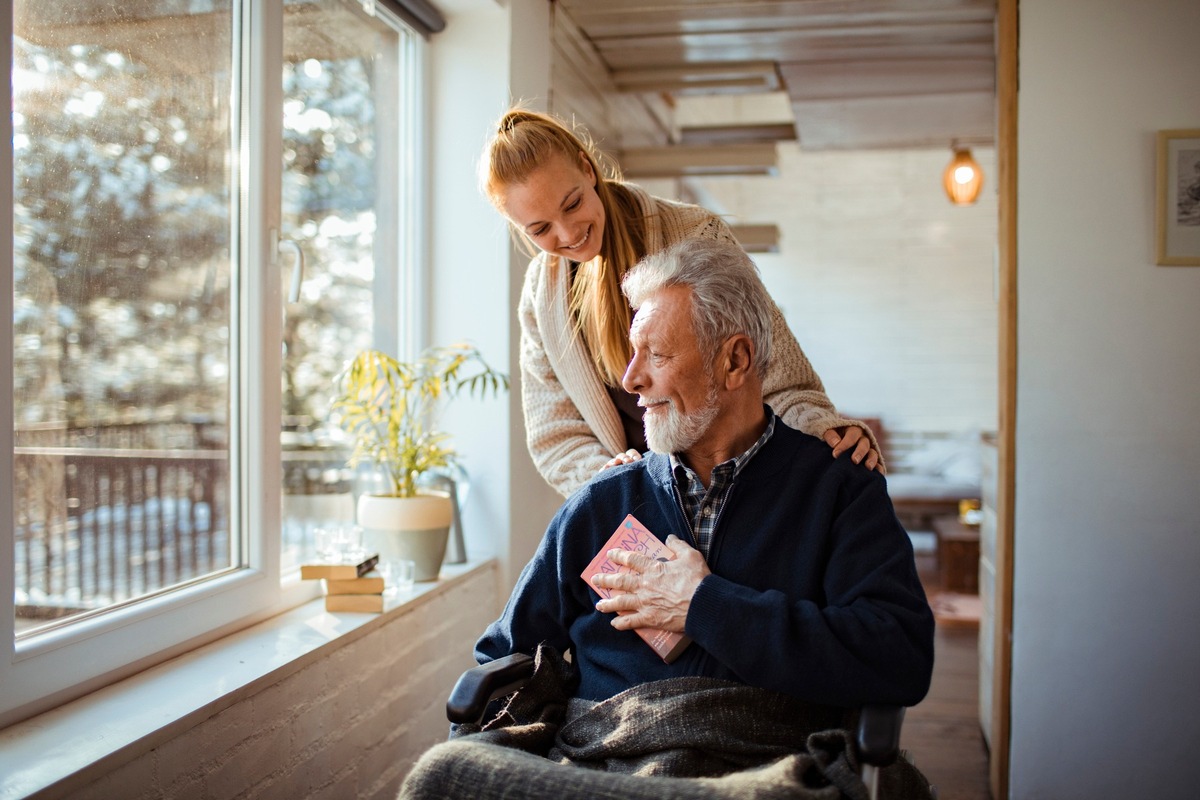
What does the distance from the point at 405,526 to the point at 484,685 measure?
1.15 metres

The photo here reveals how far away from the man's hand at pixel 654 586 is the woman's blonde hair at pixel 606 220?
536mm

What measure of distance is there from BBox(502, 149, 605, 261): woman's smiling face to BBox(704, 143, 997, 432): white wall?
6.79 metres

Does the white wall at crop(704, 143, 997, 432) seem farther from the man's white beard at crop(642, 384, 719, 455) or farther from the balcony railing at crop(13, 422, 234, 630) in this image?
the man's white beard at crop(642, 384, 719, 455)

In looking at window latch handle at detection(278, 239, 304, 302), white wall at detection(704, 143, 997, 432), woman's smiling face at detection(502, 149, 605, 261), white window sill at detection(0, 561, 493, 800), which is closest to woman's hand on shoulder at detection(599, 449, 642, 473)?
woman's smiling face at detection(502, 149, 605, 261)

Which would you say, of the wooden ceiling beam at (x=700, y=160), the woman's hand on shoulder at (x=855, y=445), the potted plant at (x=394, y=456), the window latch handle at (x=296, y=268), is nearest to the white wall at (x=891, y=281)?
the wooden ceiling beam at (x=700, y=160)

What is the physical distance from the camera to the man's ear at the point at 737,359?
69.6 inches

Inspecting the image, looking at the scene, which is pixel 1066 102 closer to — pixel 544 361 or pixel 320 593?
pixel 544 361

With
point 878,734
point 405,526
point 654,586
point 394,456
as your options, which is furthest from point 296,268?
point 878,734

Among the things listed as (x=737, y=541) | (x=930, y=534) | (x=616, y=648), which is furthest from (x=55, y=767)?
(x=930, y=534)

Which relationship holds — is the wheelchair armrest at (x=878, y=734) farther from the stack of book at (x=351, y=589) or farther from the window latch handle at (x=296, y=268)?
the window latch handle at (x=296, y=268)

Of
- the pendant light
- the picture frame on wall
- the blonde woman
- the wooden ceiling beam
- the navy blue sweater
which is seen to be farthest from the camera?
the pendant light

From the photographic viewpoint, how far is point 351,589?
250 cm

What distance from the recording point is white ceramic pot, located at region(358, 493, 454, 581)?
276 cm

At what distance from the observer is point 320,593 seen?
2.76 m
